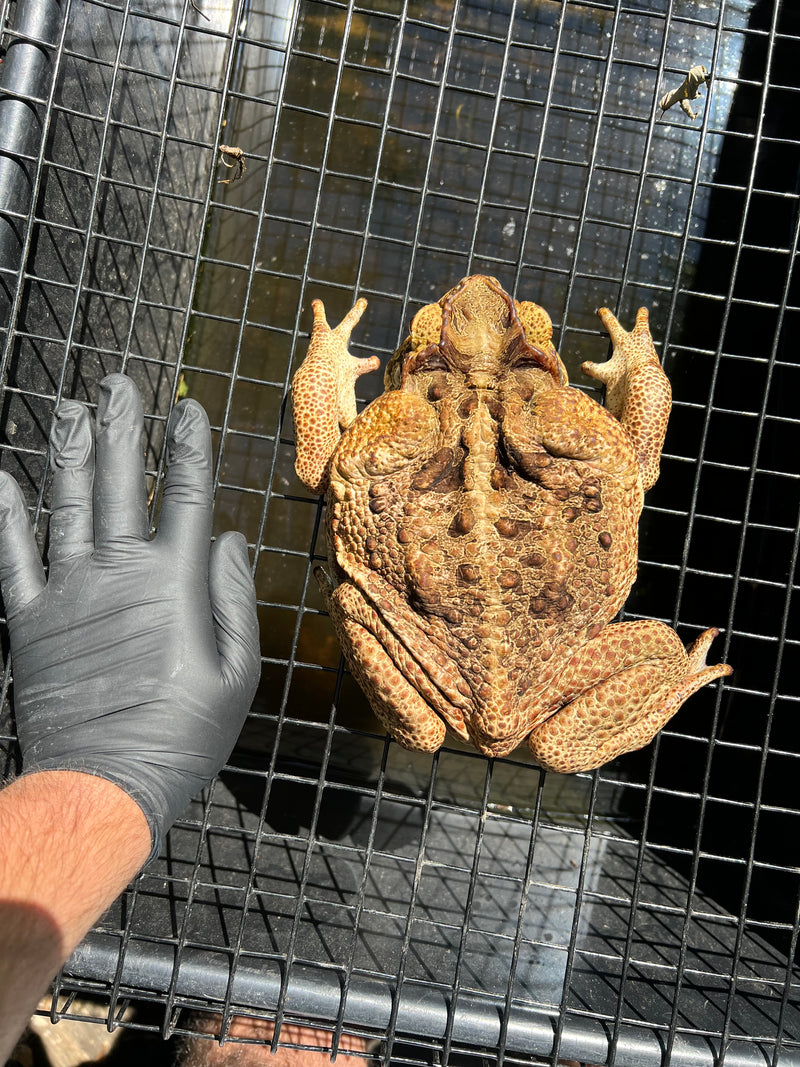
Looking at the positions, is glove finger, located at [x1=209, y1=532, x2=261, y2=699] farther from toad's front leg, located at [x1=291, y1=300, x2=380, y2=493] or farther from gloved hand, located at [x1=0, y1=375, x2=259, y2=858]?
toad's front leg, located at [x1=291, y1=300, x2=380, y2=493]

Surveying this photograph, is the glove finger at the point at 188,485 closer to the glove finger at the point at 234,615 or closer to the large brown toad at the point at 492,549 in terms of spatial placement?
the glove finger at the point at 234,615

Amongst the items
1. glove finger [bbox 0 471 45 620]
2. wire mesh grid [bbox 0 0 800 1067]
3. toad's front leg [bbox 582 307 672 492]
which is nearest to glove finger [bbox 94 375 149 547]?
glove finger [bbox 0 471 45 620]

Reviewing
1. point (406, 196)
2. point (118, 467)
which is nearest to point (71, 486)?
point (118, 467)

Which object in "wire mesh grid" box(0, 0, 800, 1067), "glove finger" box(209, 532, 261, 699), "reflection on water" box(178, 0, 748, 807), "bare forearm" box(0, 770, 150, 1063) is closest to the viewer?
"bare forearm" box(0, 770, 150, 1063)

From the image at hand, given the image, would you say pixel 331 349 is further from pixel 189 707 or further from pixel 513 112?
pixel 513 112

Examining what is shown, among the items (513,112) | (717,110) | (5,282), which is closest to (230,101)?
(513,112)

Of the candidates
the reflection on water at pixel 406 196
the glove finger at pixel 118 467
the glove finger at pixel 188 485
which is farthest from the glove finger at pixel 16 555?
the reflection on water at pixel 406 196
